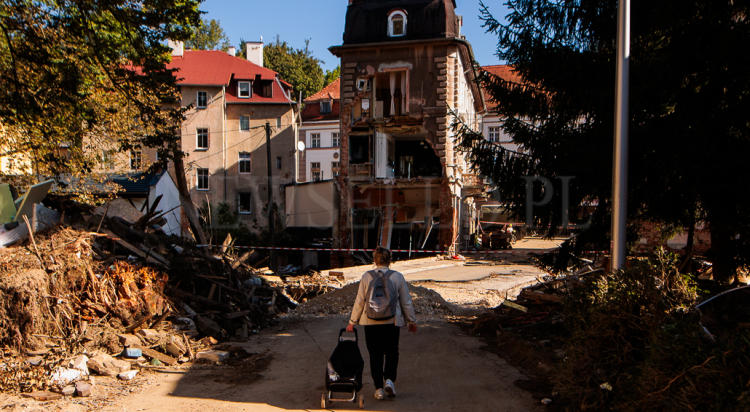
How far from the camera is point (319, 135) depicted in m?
51.4

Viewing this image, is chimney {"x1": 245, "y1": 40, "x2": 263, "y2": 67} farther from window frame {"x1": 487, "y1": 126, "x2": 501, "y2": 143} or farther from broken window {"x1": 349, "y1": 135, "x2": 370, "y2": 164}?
window frame {"x1": 487, "y1": 126, "x2": 501, "y2": 143}

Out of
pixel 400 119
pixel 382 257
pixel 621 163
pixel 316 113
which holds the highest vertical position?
pixel 316 113

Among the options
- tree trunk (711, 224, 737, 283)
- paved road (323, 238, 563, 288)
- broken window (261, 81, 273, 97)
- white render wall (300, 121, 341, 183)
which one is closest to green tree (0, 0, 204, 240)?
paved road (323, 238, 563, 288)

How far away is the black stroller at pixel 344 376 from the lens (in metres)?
5.57

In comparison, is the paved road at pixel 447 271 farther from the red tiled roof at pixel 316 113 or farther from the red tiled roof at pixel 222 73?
the red tiled roof at pixel 316 113

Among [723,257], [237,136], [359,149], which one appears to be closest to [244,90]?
[237,136]

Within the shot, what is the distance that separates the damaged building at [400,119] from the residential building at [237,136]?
12.7 meters

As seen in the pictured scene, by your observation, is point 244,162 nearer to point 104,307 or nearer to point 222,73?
point 222,73

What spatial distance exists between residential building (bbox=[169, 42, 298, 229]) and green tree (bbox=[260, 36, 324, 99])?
16.8 metres

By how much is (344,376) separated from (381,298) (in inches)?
35.3

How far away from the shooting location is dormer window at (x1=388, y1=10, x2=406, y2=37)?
98.8 ft

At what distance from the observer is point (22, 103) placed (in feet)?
33.2

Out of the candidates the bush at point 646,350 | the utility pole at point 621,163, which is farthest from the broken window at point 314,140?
the bush at point 646,350

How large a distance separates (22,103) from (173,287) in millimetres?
4469
